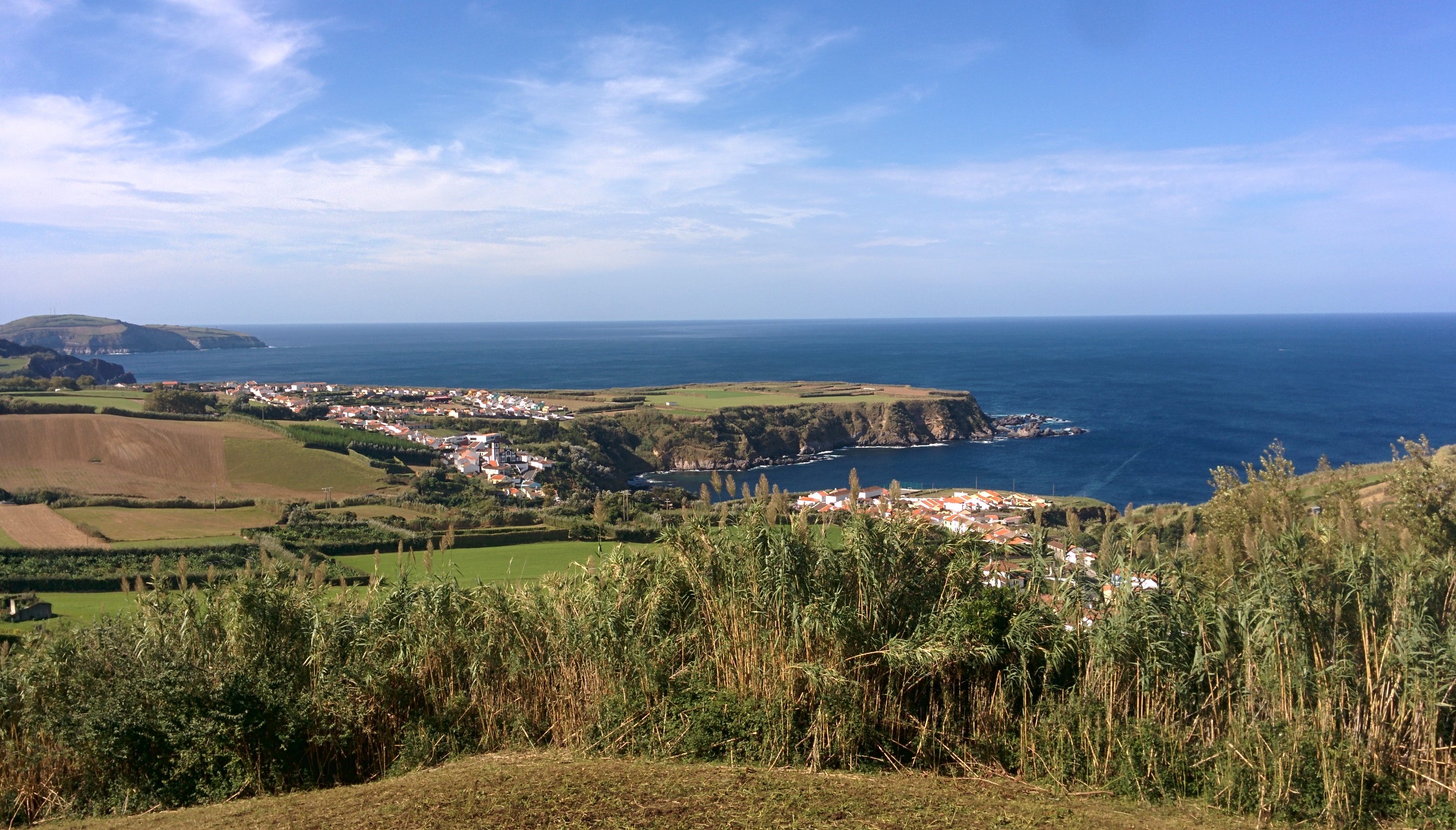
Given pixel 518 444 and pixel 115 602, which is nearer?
pixel 115 602

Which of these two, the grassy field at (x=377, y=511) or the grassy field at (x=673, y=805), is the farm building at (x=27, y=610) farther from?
the grassy field at (x=377, y=511)

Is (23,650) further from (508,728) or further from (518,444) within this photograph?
(518,444)

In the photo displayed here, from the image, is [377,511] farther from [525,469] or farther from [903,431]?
[903,431]

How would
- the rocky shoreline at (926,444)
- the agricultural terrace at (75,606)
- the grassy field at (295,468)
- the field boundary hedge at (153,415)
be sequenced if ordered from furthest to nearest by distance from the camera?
the rocky shoreline at (926,444) → the field boundary hedge at (153,415) → the grassy field at (295,468) → the agricultural terrace at (75,606)

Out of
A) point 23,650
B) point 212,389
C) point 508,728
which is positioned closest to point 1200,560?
point 508,728

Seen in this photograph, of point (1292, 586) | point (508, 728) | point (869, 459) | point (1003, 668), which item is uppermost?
point (1292, 586)

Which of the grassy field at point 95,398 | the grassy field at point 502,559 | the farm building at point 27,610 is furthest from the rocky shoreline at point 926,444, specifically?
the farm building at point 27,610
